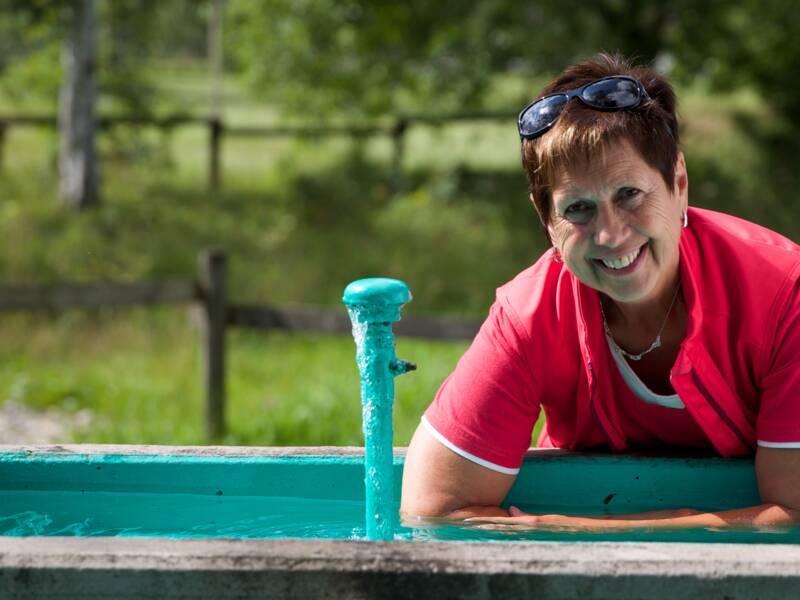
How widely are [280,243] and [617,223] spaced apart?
1000cm

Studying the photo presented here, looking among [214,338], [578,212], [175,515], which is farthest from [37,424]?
[578,212]

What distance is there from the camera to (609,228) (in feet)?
7.36

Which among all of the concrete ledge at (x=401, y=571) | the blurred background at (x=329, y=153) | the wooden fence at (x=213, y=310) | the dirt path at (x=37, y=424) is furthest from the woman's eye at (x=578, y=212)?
the blurred background at (x=329, y=153)

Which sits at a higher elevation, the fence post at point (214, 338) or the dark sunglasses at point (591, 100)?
the dark sunglasses at point (591, 100)

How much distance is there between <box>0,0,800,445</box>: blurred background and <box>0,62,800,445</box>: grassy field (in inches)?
1.4

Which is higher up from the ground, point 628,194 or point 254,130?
point 254,130

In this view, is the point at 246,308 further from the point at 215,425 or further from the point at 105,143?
the point at 105,143

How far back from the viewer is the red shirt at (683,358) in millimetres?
2314

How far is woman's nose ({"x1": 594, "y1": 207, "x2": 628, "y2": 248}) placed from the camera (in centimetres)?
224

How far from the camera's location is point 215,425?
6148mm

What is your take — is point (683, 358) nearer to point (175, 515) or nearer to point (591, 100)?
point (591, 100)

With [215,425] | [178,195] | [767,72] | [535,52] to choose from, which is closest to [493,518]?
[215,425]

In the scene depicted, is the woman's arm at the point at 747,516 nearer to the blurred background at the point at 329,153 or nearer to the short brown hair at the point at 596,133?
the short brown hair at the point at 596,133

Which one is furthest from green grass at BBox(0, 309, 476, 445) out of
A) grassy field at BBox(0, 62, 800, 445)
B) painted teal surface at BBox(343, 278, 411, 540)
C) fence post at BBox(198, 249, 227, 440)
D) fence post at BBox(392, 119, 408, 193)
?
fence post at BBox(392, 119, 408, 193)
